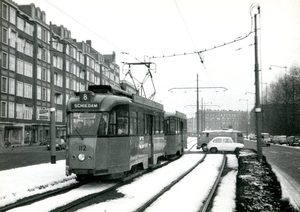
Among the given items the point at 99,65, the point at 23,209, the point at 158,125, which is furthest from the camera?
the point at 99,65

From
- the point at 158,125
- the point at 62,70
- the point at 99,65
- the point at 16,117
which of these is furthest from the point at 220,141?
the point at 99,65

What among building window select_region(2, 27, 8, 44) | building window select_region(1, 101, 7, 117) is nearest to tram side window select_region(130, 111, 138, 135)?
building window select_region(1, 101, 7, 117)

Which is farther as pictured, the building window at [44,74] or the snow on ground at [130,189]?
the building window at [44,74]

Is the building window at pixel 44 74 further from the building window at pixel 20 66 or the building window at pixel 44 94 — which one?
the building window at pixel 20 66

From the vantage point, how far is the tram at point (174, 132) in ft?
71.8

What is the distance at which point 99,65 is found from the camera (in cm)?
8562

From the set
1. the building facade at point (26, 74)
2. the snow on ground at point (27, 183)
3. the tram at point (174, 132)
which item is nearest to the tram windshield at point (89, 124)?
the snow on ground at point (27, 183)

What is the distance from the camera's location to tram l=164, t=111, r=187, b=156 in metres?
21.9

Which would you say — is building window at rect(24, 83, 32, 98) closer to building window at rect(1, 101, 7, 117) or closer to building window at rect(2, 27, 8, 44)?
building window at rect(1, 101, 7, 117)

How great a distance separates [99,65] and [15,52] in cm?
3724

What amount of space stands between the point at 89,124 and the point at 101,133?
51cm

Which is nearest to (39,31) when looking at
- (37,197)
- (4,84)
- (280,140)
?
(4,84)

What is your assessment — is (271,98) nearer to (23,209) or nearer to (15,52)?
(15,52)

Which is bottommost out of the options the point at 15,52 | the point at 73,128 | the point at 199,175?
the point at 199,175
